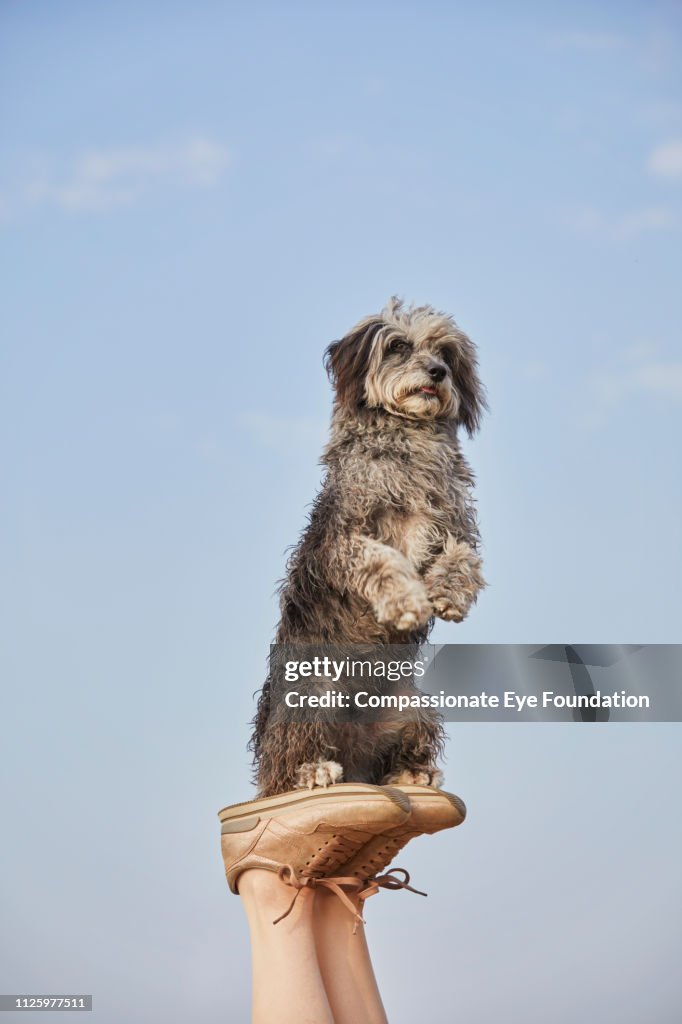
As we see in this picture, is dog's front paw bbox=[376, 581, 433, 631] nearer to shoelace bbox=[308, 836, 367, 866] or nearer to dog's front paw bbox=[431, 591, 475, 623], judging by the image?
dog's front paw bbox=[431, 591, 475, 623]

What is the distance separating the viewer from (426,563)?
15.7ft

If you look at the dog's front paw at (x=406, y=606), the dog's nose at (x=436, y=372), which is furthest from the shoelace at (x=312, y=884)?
the dog's nose at (x=436, y=372)

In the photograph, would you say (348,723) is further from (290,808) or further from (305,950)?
(305,950)

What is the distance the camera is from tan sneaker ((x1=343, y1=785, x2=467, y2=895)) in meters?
4.88

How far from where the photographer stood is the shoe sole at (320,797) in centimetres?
476

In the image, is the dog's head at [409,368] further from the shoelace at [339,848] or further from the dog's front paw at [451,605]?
the shoelace at [339,848]

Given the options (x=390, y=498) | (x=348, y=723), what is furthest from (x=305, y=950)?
(x=390, y=498)

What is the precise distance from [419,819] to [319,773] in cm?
38

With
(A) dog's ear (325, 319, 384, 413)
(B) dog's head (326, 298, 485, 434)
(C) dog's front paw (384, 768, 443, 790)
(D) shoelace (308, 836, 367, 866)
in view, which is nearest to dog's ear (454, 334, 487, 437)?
(B) dog's head (326, 298, 485, 434)

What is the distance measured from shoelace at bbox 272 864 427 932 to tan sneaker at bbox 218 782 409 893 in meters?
0.02

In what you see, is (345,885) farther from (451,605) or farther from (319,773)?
(451,605)

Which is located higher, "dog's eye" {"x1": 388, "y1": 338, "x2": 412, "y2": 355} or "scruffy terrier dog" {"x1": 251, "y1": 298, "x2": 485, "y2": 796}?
"dog's eye" {"x1": 388, "y1": 338, "x2": 412, "y2": 355}

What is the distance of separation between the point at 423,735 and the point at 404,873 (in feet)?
1.96

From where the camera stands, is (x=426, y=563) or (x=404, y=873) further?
(x=404, y=873)
